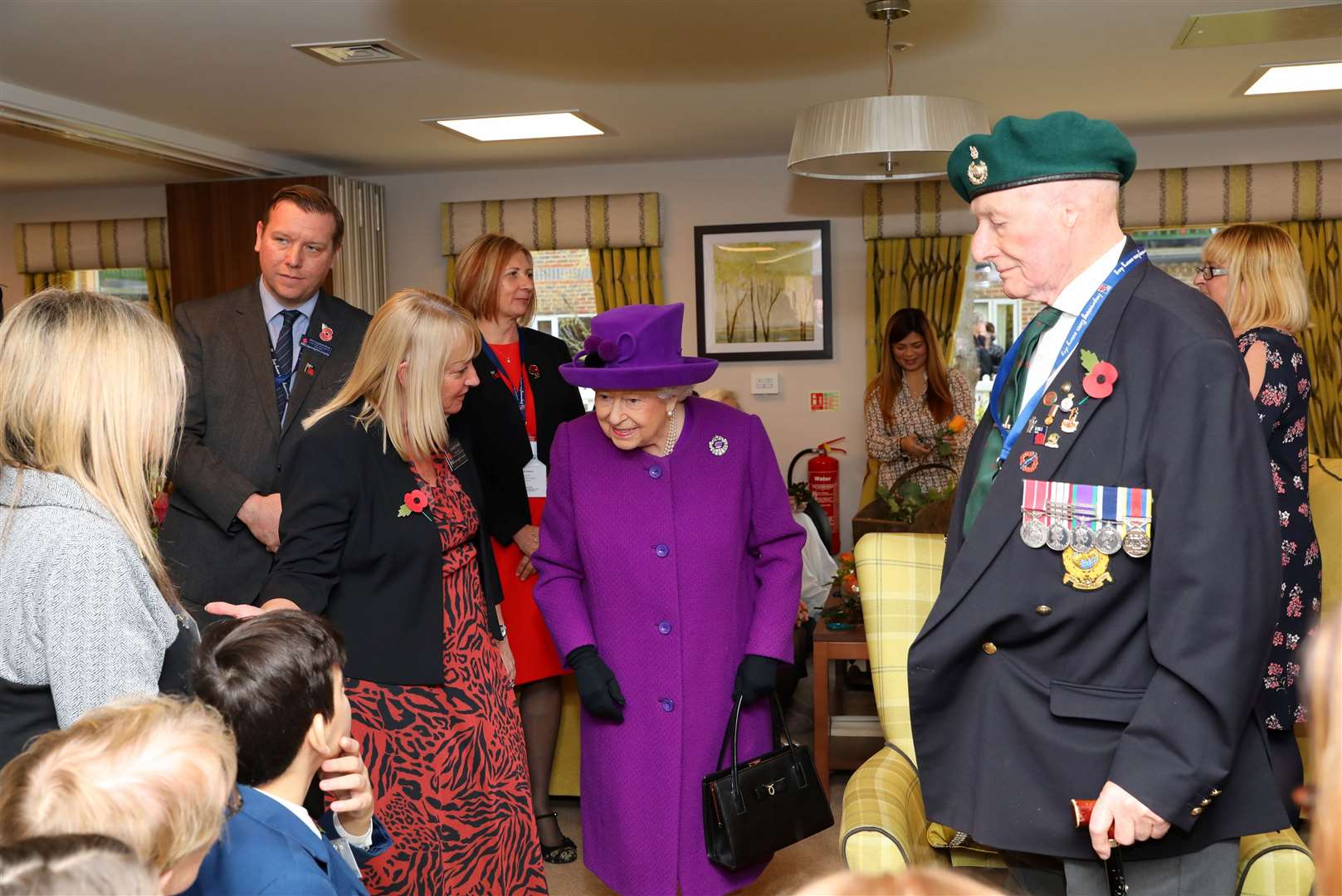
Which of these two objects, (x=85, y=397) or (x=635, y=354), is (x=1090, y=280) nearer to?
(x=635, y=354)

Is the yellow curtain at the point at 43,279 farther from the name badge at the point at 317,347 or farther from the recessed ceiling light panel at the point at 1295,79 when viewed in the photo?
the recessed ceiling light panel at the point at 1295,79

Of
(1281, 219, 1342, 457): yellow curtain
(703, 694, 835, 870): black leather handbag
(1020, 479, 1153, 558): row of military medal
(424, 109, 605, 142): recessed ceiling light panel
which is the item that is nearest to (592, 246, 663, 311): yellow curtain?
(424, 109, 605, 142): recessed ceiling light panel

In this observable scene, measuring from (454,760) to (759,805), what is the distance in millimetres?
652

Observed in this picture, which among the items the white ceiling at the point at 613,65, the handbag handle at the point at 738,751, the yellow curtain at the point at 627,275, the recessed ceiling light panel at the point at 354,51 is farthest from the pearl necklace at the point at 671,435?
the yellow curtain at the point at 627,275

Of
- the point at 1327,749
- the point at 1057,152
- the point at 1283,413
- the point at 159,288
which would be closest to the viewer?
the point at 1327,749

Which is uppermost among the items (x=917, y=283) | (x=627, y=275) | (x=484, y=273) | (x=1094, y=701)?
(x=627, y=275)

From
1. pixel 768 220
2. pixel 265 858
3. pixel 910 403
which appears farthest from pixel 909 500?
pixel 265 858

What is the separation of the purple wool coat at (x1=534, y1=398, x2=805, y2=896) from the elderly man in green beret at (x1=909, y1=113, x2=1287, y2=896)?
88cm

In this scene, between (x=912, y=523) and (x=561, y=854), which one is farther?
(x=912, y=523)

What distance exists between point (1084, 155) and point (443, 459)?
A: 1499 mm

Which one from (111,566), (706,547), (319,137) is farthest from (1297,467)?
(319,137)

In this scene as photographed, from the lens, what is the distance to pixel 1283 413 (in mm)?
2754

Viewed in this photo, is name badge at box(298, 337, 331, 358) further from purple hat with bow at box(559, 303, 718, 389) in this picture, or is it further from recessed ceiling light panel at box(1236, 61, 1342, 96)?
recessed ceiling light panel at box(1236, 61, 1342, 96)

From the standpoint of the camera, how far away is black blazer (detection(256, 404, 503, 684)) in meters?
2.28
